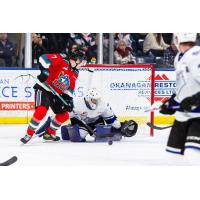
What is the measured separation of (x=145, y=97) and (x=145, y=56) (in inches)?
59.9

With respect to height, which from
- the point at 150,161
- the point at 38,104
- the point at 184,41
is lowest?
the point at 150,161

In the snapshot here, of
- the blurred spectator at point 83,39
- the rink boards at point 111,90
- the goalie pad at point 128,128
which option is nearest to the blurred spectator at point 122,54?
the blurred spectator at point 83,39

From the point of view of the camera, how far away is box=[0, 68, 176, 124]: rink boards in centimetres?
773

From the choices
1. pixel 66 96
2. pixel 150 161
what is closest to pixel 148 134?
pixel 66 96

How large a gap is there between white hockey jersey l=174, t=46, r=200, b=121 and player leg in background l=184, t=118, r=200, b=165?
74 mm

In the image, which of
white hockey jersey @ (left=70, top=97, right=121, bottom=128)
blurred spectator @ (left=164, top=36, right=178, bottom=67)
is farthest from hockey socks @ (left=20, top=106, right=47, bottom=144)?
blurred spectator @ (left=164, top=36, right=178, bottom=67)

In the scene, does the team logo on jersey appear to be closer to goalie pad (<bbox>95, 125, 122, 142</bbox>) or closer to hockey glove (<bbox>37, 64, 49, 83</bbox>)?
hockey glove (<bbox>37, 64, 49, 83</bbox>)

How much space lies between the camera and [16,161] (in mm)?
5016

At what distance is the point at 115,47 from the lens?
904cm

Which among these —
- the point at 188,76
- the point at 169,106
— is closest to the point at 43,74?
the point at 169,106

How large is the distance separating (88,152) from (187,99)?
2.28 meters

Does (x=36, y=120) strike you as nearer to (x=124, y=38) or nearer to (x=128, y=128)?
(x=128, y=128)

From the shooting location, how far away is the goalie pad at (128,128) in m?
6.59

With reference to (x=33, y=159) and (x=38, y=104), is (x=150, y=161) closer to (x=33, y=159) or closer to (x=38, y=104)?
(x=33, y=159)
